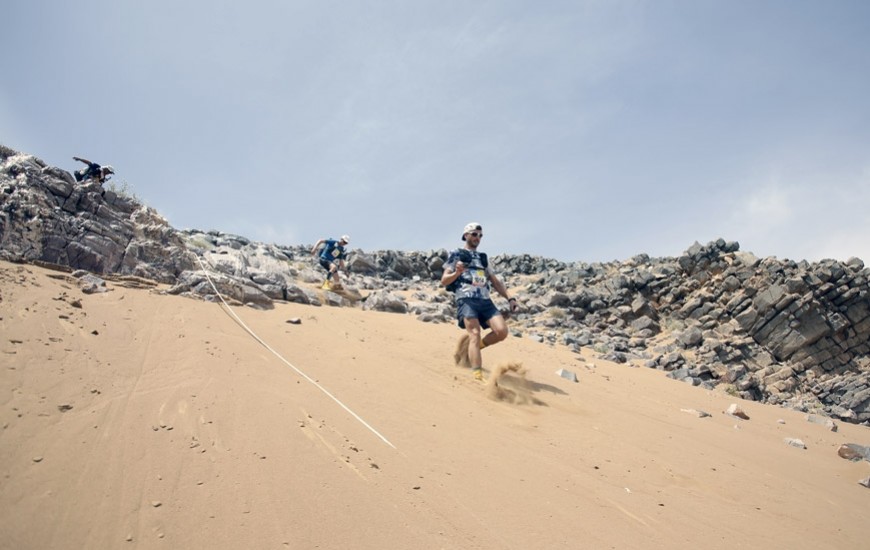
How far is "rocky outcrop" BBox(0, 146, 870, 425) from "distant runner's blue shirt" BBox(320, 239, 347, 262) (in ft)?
3.06

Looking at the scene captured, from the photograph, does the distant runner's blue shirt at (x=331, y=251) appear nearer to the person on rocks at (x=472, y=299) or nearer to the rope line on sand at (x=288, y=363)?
the rope line on sand at (x=288, y=363)

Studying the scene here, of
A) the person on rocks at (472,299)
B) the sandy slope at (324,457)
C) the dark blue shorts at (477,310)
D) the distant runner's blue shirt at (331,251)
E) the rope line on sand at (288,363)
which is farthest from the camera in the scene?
the distant runner's blue shirt at (331,251)

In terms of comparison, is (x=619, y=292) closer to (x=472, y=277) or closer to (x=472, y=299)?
(x=472, y=277)

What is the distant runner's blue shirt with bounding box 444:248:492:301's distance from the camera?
18.6 ft

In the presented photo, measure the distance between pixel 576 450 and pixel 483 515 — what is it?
4.95 ft

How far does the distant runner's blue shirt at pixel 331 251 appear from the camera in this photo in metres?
12.5

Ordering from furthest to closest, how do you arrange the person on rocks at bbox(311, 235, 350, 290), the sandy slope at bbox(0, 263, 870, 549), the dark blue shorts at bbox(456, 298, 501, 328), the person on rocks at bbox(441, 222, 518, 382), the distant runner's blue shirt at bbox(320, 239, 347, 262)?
1. the distant runner's blue shirt at bbox(320, 239, 347, 262)
2. the person on rocks at bbox(311, 235, 350, 290)
3. the dark blue shorts at bbox(456, 298, 501, 328)
4. the person on rocks at bbox(441, 222, 518, 382)
5. the sandy slope at bbox(0, 263, 870, 549)

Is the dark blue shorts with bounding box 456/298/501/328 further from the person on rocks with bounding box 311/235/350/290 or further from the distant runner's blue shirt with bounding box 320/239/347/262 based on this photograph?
the distant runner's blue shirt with bounding box 320/239/347/262

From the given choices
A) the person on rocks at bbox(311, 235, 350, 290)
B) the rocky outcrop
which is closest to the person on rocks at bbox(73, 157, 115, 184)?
the rocky outcrop

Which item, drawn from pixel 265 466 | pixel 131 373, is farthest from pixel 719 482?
pixel 131 373

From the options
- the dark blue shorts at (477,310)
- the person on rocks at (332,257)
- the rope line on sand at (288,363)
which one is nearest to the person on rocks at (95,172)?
the rope line on sand at (288,363)

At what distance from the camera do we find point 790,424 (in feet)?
20.9

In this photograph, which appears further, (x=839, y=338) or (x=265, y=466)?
(x=839, y=338)

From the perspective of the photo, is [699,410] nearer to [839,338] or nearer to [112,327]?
[112,327]
